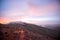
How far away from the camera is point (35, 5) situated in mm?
1849

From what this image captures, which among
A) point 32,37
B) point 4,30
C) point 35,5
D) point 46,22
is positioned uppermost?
point 35,5

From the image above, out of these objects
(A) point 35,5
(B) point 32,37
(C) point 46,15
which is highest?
(A) point 35,5

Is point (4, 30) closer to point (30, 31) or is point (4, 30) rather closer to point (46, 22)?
point (30, 31)

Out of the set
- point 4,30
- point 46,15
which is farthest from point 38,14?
point 4,30

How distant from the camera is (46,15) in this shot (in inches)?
71.9

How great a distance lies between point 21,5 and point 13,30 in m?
0.45

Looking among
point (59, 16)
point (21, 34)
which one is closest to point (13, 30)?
point (21, 34)

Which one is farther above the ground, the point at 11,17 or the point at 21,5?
the point at 21,5

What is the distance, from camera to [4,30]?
184cm

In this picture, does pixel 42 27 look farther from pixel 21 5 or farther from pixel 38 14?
pixel 21 5

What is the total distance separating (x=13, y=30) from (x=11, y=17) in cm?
23

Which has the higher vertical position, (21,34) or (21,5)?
(21,5)

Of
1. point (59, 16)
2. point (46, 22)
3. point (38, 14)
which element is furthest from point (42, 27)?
point (59, 16)

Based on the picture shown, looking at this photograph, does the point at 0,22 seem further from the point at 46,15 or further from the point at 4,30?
the point at 46,15
